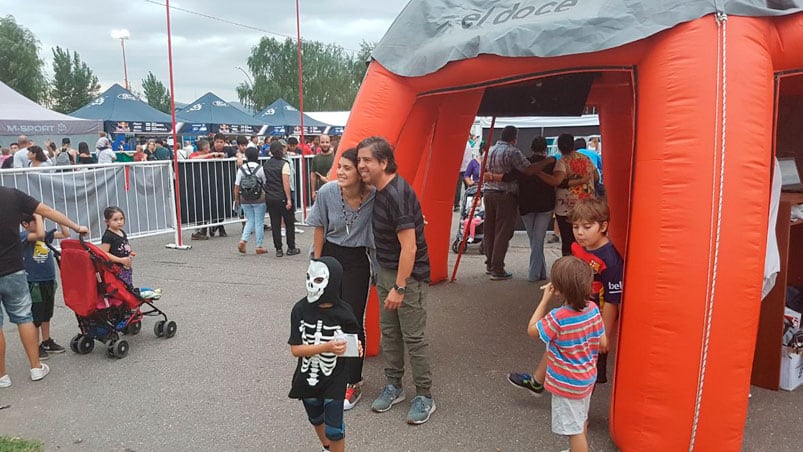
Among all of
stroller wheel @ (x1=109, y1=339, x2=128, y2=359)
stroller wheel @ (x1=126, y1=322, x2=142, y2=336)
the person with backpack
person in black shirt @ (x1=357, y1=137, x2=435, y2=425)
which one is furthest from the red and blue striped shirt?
the person with backpack

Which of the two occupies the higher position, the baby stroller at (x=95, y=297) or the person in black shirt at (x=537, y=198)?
the person in black shirt at (x=537, y=198)

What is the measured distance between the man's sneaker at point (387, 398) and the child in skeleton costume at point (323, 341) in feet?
3.18

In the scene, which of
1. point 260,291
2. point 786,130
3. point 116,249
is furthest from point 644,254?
point 260,291

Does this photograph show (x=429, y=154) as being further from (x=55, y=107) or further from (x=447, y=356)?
(x=55, y=107)

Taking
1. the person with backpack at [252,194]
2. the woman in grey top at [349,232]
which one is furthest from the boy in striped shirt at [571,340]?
the person with backpack at [252,194]

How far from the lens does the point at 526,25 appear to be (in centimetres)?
363

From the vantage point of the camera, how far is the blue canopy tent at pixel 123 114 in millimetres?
23266

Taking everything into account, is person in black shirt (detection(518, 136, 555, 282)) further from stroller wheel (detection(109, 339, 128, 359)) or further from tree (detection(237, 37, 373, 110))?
tree (detection(237, 37, 373, 110))

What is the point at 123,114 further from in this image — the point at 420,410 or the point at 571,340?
the point at 571,340

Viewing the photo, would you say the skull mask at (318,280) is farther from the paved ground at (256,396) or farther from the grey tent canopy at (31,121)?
the grey tent canopy at (31,121)

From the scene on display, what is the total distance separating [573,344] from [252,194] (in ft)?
24.0

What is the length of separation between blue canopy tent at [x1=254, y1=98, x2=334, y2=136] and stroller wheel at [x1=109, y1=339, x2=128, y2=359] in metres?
25.3

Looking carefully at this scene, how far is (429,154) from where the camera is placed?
6957 mm

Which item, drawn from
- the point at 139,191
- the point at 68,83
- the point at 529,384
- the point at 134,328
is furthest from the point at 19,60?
the point at 529,384
